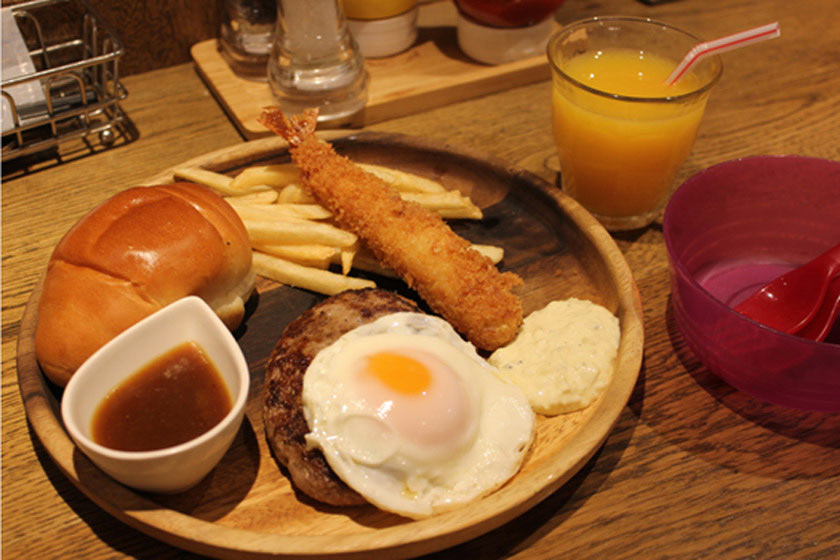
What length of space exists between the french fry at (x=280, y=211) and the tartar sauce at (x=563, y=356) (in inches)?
31.7

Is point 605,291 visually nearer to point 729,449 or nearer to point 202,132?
point 729,449

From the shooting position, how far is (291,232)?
221 cm

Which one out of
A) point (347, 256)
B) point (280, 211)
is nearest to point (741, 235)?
point (347, 256)

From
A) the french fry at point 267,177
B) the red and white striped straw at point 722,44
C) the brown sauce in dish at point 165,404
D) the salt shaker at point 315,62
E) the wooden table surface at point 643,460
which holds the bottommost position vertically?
the wooden table surface at point 643,460

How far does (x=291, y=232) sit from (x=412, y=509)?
1.04 m

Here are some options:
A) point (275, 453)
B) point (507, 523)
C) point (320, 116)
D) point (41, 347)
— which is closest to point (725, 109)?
point (320, 116)

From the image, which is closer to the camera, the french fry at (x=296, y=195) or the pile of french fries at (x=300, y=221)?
the pile of french fries at (x=300, y=221)

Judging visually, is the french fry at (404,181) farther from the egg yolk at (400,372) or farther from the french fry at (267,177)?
the egg yolk at (400,372)

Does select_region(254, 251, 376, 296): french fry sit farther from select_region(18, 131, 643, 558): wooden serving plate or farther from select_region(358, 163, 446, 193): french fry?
select_region(358, 163, 446, 193): french fry

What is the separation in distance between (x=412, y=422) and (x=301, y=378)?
0.33 meters

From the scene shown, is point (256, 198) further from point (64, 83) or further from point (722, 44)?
point (722, 44)

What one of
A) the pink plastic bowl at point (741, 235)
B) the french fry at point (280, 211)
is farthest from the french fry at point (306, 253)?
the pink plastic bowl at point (741, 235)

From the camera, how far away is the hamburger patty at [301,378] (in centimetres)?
158

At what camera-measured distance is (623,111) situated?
7.32ft
